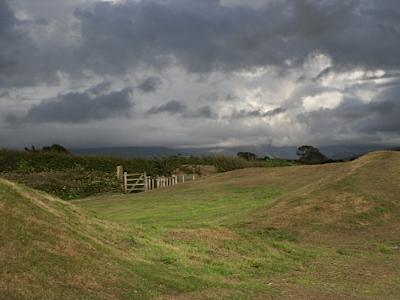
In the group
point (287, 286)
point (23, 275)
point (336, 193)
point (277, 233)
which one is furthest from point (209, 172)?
point (23, 275)

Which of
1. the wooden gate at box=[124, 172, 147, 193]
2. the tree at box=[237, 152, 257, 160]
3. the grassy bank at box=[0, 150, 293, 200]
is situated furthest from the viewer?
the tree at box=[237, 152, 257, 160]

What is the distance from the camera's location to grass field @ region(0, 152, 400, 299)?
1105 cm

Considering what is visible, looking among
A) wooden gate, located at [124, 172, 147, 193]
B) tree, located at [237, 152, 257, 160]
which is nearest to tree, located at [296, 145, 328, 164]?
tree, located at [237, 152, 257, 160]

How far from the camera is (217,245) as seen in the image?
61.9 ft

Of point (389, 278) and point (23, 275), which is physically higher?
point (23, 275)

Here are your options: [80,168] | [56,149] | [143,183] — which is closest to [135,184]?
[143,183]

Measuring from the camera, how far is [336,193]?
27844mm

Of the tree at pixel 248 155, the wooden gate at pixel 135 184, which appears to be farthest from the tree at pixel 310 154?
the wooden gate at pixel 135 184

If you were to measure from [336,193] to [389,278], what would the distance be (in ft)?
38.7

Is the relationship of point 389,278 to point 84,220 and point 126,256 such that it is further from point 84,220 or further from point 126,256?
point 84,220

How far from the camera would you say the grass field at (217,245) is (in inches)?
435

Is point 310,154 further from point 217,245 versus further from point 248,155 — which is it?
point 217,245

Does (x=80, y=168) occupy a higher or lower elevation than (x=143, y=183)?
higher

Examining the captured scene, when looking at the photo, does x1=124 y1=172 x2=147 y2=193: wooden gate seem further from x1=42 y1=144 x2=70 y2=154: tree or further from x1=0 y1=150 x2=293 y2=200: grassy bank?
x1=42 y1=144 x2=70 y2=154: tree
